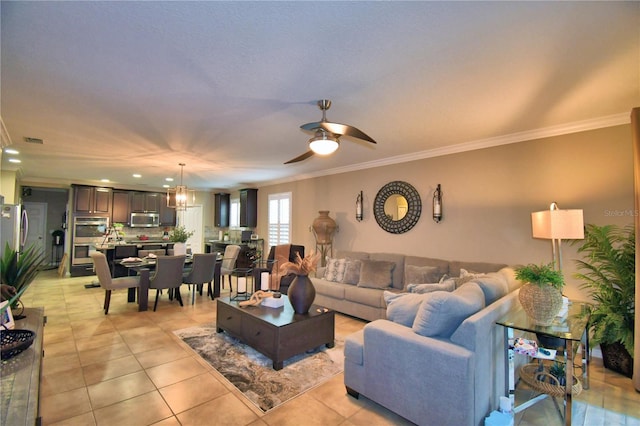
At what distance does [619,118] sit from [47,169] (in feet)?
31.6

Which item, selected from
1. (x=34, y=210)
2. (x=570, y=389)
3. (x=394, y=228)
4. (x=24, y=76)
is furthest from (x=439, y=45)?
(x=34, y=210)

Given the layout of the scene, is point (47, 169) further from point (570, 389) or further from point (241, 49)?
point (570, 389)

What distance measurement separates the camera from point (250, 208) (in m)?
8.41

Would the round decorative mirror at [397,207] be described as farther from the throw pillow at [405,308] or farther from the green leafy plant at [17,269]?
the green leafy plant at [17,269]

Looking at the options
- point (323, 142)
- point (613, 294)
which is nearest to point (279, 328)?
point (323, 142)

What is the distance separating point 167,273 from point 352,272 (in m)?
3.04

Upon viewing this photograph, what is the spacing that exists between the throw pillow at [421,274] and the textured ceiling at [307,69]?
181 cm

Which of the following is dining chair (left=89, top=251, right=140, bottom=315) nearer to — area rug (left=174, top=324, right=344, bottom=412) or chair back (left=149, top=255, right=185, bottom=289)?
chair back (left=149, top=255, right=185, bottom=289)

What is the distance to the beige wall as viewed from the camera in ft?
10.7

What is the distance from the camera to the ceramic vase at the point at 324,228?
5859mm

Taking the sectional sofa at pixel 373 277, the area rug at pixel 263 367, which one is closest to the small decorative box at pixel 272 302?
the area rug at pixel 263 367

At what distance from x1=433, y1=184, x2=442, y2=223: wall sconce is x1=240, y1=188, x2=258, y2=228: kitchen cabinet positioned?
531 cm

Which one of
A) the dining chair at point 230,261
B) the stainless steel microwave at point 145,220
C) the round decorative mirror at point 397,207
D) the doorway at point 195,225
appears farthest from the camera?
the doorway at point 195,225

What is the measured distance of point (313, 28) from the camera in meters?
1.79
